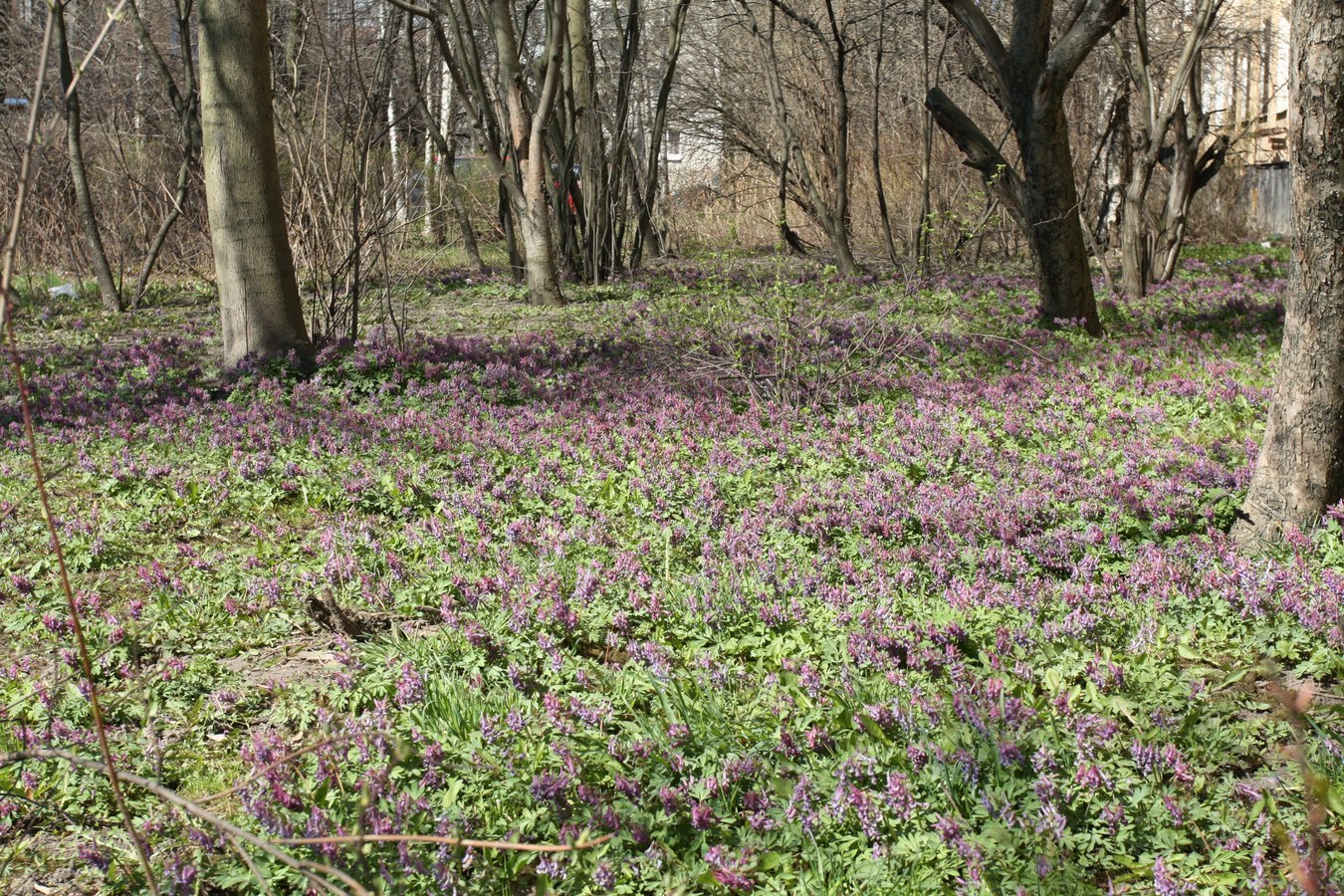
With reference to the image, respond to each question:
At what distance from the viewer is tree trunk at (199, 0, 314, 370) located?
28.6ft

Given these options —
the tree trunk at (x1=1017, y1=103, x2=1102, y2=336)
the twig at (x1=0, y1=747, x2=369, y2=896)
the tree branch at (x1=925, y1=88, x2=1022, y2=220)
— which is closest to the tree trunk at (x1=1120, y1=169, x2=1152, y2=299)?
the tree branch at (x1=925, y1=88, x2=1022, y2=220)

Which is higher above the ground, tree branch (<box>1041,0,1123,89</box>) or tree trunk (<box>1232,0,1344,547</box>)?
tree branch (<box>1041,0,1123,89</box>)

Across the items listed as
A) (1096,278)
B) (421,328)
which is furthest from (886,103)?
(421,328)

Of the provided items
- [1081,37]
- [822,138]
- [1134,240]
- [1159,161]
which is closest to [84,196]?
[1081,37]

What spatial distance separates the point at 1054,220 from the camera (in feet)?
33.3

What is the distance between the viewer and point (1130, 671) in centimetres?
358

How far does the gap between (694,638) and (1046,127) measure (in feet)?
24.6

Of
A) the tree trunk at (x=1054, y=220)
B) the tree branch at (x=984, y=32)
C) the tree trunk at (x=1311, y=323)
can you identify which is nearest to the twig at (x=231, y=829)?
the tree trunk at (x=1311, y=323)

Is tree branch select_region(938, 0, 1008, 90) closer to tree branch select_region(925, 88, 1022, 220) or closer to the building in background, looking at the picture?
tree branch select_region(925, 88, 1022, 220)

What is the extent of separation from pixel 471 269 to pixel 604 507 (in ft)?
40.6

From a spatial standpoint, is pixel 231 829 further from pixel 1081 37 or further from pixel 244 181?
pixel 1081 37

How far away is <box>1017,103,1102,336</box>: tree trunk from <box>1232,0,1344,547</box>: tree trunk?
5.58 m

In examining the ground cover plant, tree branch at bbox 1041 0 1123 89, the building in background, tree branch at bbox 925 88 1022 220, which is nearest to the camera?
the ground cover plant

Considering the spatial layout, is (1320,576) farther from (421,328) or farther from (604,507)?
(421,328)
